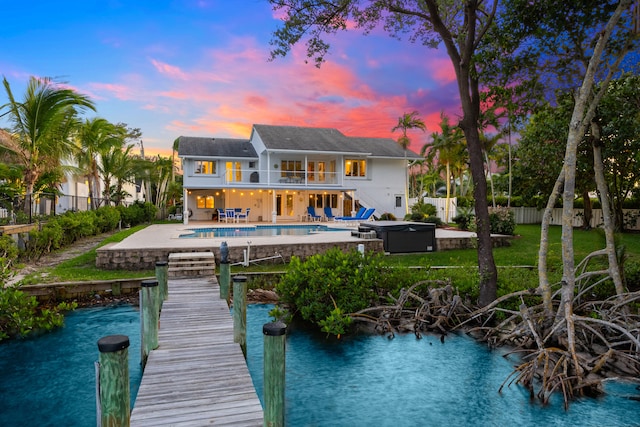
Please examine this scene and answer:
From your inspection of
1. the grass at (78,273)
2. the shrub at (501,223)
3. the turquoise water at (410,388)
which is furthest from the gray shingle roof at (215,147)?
the turquoise water at (410,388)

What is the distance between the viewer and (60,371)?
6922mm

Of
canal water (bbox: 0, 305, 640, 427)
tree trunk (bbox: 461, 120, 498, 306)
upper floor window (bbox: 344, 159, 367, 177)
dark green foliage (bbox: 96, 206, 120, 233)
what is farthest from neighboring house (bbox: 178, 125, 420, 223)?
canal water (bbox: 0, 305, 640, 427)

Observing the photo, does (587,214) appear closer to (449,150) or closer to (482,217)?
(449,150)

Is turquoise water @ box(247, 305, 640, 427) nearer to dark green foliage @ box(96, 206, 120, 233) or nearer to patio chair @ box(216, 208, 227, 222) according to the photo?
dark green foliage @ box(96, 206, 120, 233)

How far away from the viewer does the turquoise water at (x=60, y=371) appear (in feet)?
18.3

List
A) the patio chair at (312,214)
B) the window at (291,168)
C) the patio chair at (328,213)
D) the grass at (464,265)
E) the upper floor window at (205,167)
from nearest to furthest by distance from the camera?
the grass at (464,265), the patio chair at (328,213), the patio chair at (312,214), the upper floor window at (205,167), the window at (291,168)

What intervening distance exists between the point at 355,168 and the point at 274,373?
29089 mm

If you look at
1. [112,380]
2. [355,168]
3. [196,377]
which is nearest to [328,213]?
[355,168]

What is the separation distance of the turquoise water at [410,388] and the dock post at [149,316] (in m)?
1.71

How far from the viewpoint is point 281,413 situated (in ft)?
13.0

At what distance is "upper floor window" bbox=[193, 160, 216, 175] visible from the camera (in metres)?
30.0

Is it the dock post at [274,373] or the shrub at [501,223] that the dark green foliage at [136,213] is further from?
the dock post at [274,373]

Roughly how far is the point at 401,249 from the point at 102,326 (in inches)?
396

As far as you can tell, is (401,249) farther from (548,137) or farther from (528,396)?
(528,396)
